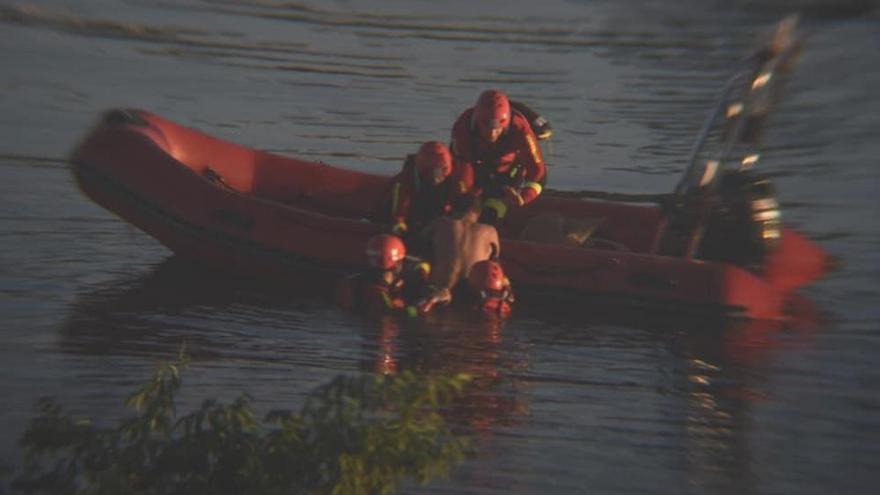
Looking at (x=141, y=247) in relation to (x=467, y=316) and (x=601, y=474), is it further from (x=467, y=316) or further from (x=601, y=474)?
(x=601, y=474)

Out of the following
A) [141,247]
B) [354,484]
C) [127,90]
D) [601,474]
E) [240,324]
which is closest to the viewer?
[354,484]

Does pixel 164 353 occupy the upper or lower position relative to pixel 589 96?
lower

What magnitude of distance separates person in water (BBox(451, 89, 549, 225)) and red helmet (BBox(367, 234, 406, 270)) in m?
0.87

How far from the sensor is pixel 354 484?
229 inches

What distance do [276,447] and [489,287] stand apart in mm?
5162

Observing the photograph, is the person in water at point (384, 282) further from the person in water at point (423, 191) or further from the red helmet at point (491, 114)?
the red helmet at point (491, 114)

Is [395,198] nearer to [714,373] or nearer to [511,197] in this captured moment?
[511,197]

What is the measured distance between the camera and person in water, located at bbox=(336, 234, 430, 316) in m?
11.0

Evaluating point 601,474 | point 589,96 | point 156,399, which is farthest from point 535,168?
point 589,96

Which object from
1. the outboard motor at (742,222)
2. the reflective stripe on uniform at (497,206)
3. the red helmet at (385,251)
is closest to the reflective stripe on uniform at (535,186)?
the reflective stripe on uniform at (497,206)

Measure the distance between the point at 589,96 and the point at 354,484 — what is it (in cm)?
1407

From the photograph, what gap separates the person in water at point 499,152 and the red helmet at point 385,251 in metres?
0.87

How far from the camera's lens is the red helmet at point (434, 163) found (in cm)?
1123

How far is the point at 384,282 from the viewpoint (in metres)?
11.0
